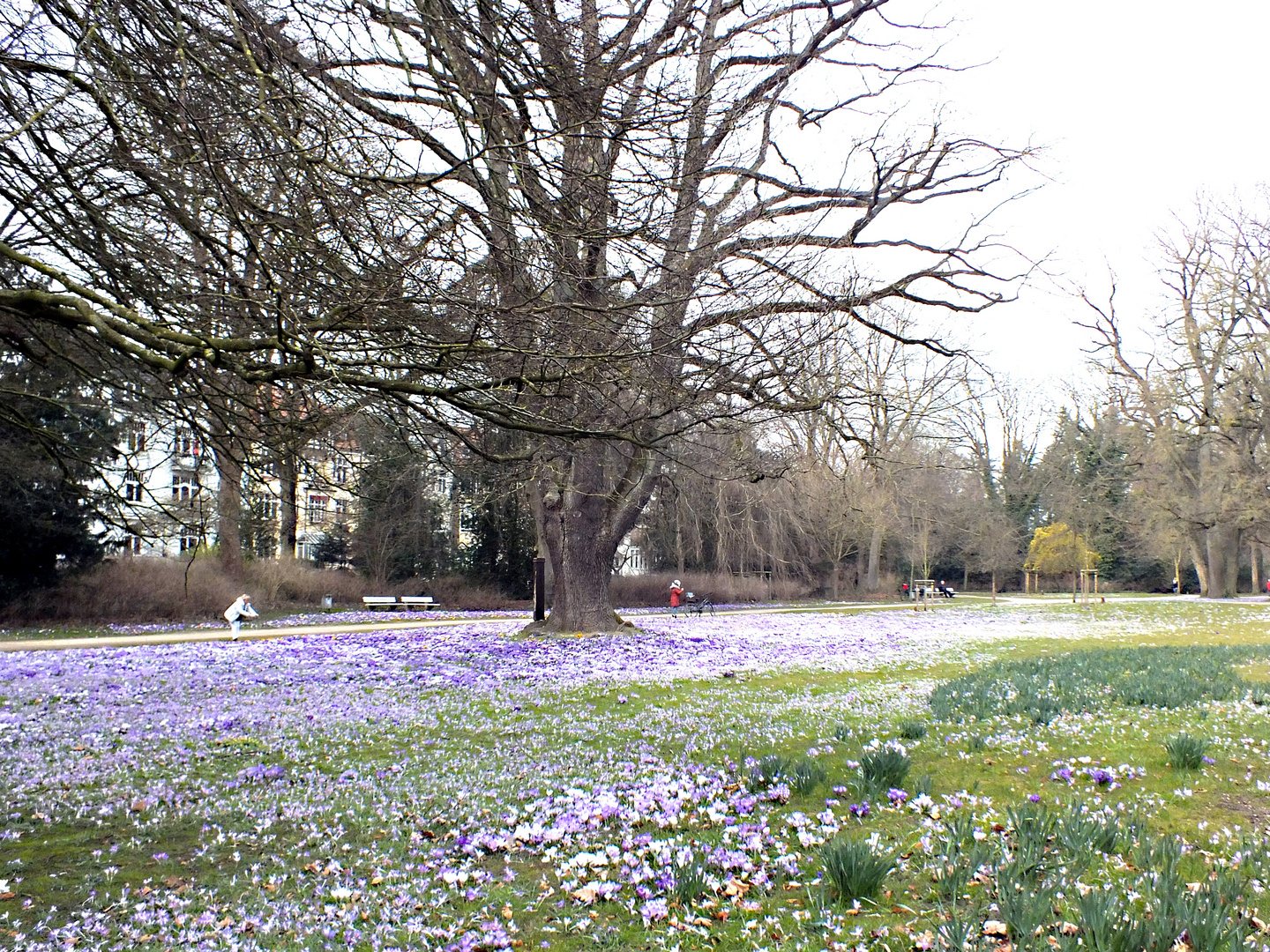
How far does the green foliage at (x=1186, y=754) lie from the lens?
5.49 metres

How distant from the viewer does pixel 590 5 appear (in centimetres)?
617

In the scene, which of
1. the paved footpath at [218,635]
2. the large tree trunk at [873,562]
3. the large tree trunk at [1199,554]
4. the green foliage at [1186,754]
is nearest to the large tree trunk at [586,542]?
the paved footpath at [218,635]

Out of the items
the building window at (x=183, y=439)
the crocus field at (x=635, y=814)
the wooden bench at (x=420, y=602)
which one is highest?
the building window at (x=183, y=439)

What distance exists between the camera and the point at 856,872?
362 centimetres

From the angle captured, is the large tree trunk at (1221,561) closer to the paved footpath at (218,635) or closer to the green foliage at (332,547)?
the paved footpath at (218,635)

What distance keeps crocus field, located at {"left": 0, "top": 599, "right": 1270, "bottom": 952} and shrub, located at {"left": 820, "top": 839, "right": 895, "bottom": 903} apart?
13 mm

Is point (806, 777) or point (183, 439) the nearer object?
point (806, 777)

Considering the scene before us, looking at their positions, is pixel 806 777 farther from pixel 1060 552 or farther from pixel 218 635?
pixel 1060 552

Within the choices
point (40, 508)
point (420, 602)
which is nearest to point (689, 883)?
point (40, 508)

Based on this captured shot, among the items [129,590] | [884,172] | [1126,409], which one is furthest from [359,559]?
[1126,409]

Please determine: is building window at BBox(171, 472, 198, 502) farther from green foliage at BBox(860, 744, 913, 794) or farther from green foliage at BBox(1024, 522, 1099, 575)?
green foliage at BBox(1024, 522, 1099, 575)

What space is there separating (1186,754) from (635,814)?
11.7 ft

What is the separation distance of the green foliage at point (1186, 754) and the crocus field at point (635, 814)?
0.05ft

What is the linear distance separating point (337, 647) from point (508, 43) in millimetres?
12640
